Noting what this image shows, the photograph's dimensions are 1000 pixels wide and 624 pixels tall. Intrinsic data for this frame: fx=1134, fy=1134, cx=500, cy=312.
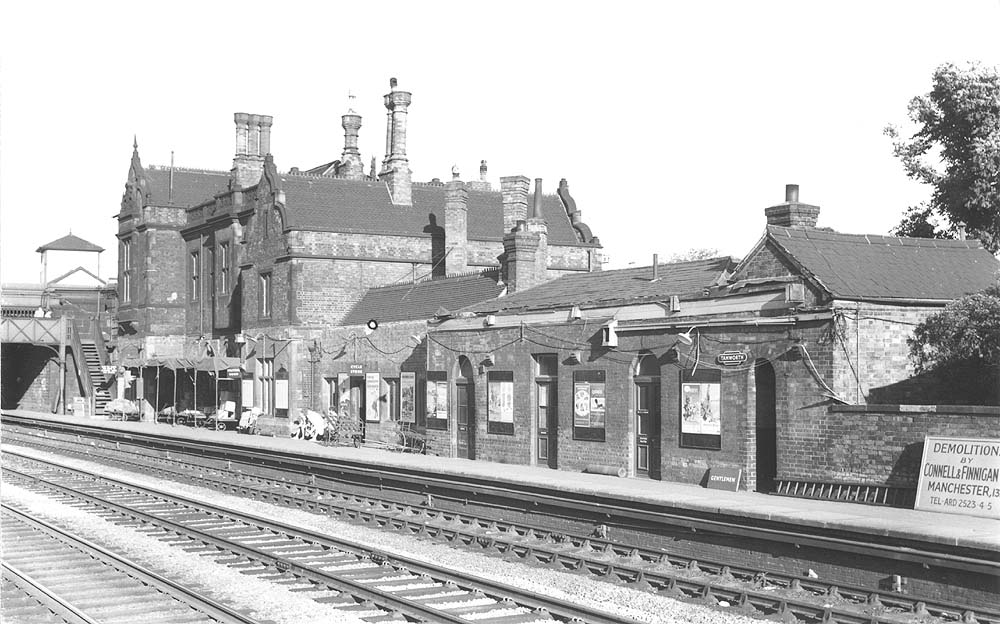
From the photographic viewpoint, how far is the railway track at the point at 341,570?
39.7 feet

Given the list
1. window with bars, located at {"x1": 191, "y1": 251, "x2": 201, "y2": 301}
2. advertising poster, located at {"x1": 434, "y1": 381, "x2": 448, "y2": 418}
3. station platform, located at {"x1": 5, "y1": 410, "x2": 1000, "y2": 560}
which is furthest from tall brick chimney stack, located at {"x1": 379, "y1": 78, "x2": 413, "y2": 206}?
station platform, located at {"x1": 5, "y1": 410, "x2": 1000, "y2": 560}

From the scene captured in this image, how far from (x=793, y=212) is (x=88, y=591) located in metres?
14.2

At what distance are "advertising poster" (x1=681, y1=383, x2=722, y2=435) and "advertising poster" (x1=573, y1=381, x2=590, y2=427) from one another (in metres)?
3.15

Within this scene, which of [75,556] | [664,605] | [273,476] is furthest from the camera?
[273,476]

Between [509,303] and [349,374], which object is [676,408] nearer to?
[509,303]

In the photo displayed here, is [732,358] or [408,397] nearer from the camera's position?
[732,358]

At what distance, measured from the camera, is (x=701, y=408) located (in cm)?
2098

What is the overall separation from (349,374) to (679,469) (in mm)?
16910

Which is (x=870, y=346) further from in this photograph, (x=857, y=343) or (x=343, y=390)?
(x=343, y=390)

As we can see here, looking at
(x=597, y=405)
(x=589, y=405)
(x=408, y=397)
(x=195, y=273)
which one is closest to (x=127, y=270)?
(x=195, y=273)

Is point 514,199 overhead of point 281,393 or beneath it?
overhead

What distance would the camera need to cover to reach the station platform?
43.4ft

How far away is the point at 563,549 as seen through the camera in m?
16.4

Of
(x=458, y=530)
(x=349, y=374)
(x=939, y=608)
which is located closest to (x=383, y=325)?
(x=349, y=374)
